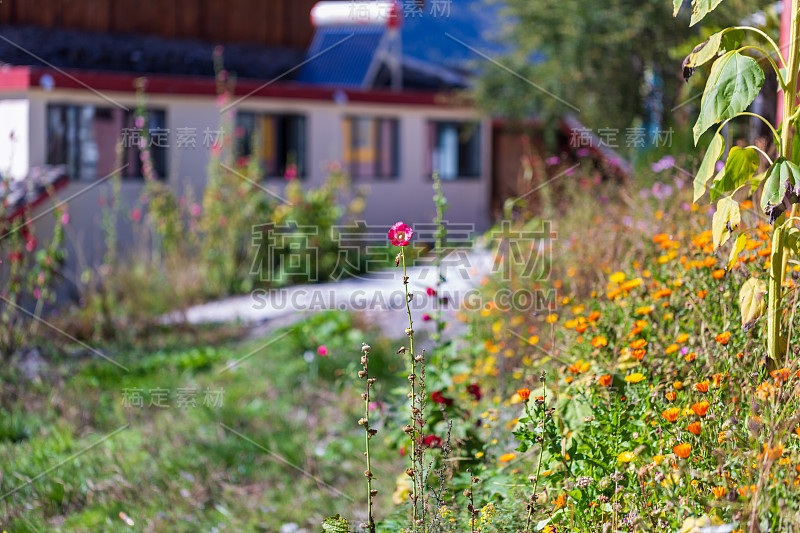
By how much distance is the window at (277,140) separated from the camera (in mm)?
15016

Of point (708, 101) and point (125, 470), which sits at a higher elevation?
point (708, 101)

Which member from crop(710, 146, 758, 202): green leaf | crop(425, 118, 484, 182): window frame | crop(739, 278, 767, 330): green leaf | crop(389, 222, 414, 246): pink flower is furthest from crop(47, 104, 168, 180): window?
crop(739, 278, 767, 330): green leaf

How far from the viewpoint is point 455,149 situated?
58.2 feet

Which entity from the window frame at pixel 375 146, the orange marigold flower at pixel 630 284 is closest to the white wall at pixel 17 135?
the window frame at pixel 375 146

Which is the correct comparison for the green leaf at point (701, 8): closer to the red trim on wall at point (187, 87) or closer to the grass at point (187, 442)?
the grass at point (187, 442)

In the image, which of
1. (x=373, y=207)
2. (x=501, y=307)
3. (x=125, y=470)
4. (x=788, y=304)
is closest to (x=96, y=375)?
(x=125, y=470)

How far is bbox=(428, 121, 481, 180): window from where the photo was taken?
17.5m

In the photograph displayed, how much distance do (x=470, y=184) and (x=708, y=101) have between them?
1479cm

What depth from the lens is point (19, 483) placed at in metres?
4.76

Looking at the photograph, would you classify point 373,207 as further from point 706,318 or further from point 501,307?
point 706,318

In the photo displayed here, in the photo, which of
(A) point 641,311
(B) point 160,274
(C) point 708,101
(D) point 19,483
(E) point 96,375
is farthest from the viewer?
(B) point 160,274

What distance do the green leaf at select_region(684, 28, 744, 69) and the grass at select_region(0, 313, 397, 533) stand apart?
2404 mm

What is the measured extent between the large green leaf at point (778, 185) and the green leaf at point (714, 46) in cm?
44

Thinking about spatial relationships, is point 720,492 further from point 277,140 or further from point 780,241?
point 277,140
